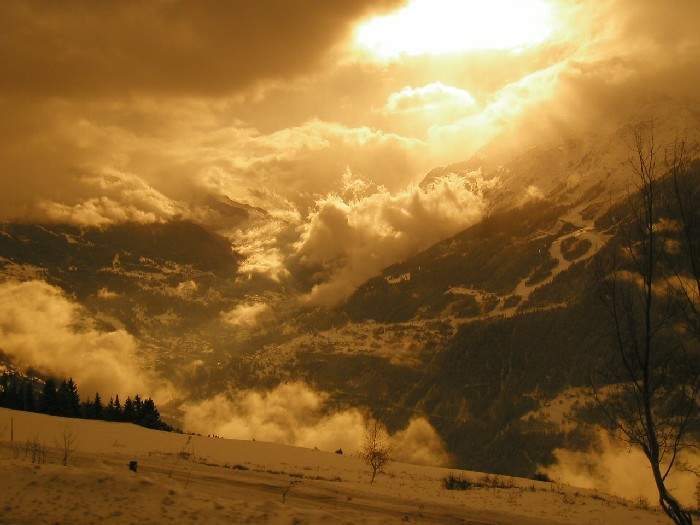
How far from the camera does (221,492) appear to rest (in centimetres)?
3297

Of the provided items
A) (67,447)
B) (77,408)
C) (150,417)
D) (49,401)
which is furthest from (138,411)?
(67,447)

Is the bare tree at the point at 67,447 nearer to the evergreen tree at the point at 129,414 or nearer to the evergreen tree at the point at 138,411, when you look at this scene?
the evergreen tree at the point at 129,414

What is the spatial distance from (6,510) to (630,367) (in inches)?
854

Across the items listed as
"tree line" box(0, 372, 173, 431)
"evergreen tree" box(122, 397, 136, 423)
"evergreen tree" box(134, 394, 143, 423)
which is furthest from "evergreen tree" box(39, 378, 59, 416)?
"evergreen tree" box(134, 394, 143, 423)

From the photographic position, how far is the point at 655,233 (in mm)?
22672

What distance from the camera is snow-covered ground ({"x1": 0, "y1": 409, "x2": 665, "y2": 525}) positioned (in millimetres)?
24422

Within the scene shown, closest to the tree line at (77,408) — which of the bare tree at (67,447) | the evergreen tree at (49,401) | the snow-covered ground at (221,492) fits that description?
the evergreen tree at (49,401)

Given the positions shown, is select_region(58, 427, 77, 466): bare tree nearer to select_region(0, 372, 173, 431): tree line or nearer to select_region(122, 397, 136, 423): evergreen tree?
select_region(122, 397, 136, 423): evergreen tree

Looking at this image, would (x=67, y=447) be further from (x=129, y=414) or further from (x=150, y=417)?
(x=150, y=417)

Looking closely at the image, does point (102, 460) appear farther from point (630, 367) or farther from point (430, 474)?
point (430, 474)

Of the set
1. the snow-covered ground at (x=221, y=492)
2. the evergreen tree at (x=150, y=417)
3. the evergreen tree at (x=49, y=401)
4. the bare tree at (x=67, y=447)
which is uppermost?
the evergreen tree at (x=49, y=401)

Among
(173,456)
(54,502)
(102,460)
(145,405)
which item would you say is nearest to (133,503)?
(54,502)

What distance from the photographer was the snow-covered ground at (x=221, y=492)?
24.4 meters

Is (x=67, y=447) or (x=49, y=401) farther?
(x=49, y=401)
